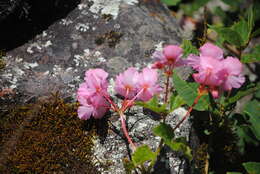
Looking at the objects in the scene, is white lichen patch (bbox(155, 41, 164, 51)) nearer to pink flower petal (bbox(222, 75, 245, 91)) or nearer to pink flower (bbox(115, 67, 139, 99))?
pink flower (bbox(115, 67, 139, 99))

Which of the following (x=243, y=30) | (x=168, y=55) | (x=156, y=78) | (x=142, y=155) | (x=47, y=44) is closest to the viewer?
(x=142, y=155)

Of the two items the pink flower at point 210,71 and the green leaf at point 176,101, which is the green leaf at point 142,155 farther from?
the pink flower at point 210,71

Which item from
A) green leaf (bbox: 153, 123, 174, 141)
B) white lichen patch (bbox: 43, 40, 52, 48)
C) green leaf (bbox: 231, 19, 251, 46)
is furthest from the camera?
white lichen patch (bbox: 43, 40, 52, 48)

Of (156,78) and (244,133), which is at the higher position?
(156,78)

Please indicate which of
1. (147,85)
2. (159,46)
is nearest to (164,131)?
(147,85)

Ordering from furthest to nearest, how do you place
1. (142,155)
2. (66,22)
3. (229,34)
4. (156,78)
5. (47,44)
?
1. (66,22)
2. (47,44)
3. (229,34)
4. (156,78)
5. (142,155)

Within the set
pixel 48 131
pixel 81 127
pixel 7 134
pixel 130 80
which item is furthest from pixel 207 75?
pixel 7 134

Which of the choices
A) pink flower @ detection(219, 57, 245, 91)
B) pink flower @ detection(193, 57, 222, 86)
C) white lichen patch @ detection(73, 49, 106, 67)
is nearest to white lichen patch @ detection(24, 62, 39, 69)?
white lichen patch @ detection(73, 49, 106, 67)

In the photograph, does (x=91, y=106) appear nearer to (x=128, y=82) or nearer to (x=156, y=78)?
(x=128, y=82)

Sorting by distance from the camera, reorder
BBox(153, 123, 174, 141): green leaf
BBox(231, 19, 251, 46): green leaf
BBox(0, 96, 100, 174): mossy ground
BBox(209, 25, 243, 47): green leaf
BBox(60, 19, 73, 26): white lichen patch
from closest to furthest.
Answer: BBox(153, 123, 174, 141): green leaf < BBox(0, 96, 100, 174): mossy ground < BBox(209, 25, 243, 47): green leaf < BBox(231, 19, 251, 46): green leaf < BBox(60, 19, 73, 26): white lichen patch

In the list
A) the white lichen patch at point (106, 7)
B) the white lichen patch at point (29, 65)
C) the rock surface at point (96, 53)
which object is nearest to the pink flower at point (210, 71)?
the rock surface at point (96, 53)
